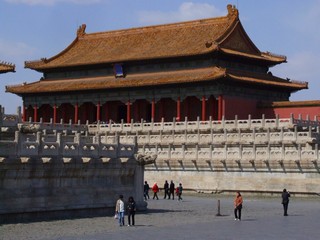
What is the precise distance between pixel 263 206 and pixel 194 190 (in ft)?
47.6

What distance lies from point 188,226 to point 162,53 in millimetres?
47359

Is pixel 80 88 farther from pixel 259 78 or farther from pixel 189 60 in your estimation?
pixel 259 78

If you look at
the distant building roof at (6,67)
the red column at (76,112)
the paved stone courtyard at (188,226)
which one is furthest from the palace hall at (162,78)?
the paved stone courtyard at (188,226)

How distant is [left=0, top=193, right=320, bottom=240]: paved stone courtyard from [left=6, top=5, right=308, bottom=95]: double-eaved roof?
31628 millimetres

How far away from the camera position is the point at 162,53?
7738 cm

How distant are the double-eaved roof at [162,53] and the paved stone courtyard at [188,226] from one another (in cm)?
3163

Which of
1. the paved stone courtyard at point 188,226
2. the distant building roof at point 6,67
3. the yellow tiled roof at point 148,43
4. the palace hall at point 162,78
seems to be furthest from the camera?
the yellow tiled roof at point 148,43

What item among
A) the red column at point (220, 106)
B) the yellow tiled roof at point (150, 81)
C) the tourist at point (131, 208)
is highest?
the yellow tiled roof at point (150, 81)

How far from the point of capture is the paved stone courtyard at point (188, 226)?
90.8ft

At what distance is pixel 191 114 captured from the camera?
7700 centimetres

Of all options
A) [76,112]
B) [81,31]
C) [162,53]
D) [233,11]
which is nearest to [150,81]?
[162,53]

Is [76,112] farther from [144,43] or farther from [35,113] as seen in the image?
[144,43]

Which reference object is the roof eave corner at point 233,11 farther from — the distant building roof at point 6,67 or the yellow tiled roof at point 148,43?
the distant building roof at point 6,67

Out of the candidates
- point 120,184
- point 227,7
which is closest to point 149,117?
point 227,7
